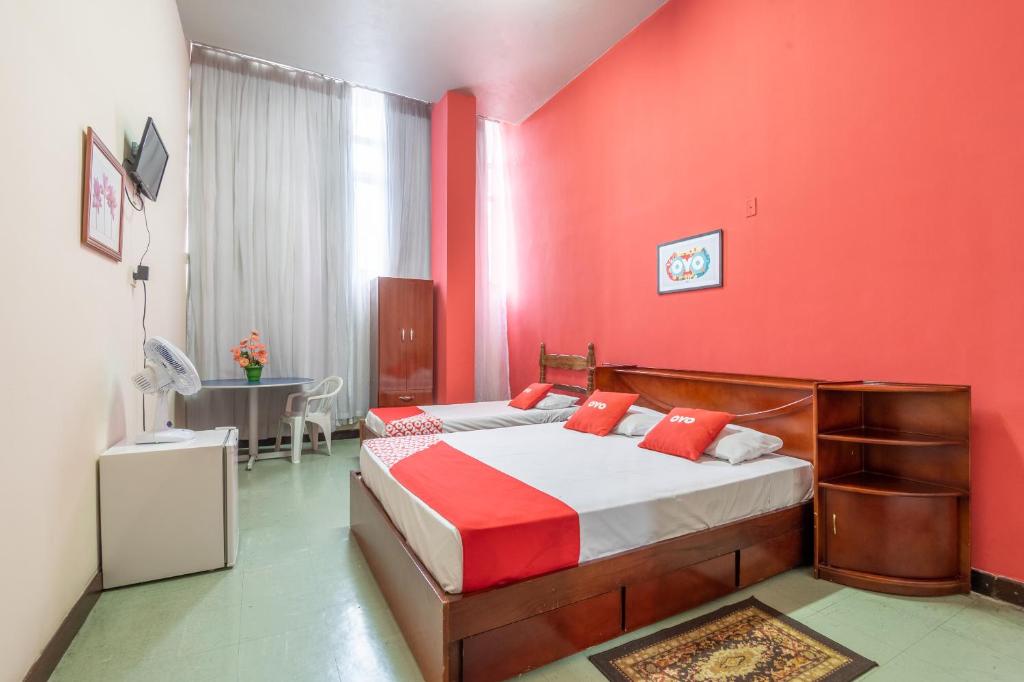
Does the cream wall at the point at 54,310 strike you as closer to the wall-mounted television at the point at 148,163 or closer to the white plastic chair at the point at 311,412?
the wall-mounted television at the point at 148,163

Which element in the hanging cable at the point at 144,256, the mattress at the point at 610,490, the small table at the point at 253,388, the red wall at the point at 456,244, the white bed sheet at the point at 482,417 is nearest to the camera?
the mattress at the point at 610,490

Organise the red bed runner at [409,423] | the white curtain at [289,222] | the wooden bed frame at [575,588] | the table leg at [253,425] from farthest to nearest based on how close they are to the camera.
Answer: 1. the white curtain at [289,222]
2. the table leg at [253,425]
3. the red bed runner at [409,423]
4. the wooden bed frame at [575,588]

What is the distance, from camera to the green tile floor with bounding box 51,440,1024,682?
Answer: 5.67 ft

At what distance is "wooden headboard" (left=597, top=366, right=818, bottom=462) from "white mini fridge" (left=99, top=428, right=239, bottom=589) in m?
2.87

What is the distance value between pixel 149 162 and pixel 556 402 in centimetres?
355

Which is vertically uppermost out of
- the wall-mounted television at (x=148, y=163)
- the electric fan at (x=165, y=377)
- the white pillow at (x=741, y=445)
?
the wall-mounted television at (x=148, y=163)

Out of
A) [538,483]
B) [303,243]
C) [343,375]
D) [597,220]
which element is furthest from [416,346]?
[538,483]

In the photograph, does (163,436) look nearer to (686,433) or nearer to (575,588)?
(575,588)

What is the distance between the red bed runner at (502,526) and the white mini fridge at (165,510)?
1.10 meters

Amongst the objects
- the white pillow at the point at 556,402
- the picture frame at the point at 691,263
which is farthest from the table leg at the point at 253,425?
the picture frame at the point at 691,263

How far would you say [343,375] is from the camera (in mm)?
5344

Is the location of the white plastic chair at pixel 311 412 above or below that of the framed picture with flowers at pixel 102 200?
below

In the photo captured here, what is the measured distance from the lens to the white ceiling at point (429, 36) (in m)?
4.09

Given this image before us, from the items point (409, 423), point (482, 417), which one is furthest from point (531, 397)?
point (409, 423)
